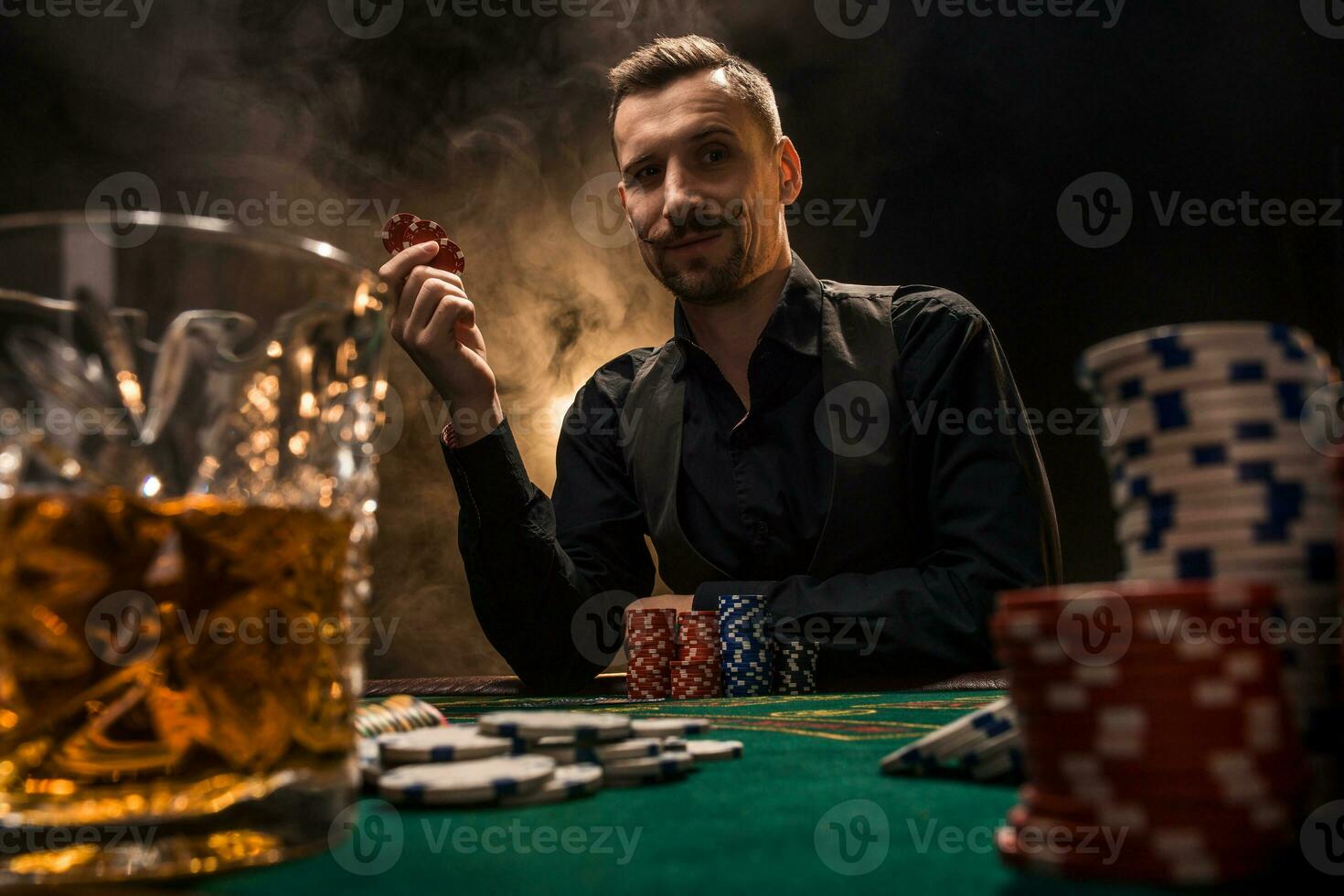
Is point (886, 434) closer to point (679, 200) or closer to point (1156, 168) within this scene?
point (679, 200)

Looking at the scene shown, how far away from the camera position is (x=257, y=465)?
25.5 inches

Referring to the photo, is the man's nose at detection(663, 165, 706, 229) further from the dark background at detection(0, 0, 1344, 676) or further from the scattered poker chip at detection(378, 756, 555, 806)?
the dark background at detection(0, 0, 1344, 676)

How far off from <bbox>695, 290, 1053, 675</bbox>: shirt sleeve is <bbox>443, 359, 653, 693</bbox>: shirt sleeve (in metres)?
0.46

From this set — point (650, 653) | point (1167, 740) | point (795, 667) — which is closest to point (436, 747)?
point (1167, 740)

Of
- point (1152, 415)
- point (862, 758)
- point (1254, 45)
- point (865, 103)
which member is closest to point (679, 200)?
point (862, 758)

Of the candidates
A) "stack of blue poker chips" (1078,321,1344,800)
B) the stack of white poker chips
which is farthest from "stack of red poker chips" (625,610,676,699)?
"stack of blue poker chips" (1078,321,1344,800)

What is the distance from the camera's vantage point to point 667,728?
109 cm

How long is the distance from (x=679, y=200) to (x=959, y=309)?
91cm

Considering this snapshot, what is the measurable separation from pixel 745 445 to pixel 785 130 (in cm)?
430

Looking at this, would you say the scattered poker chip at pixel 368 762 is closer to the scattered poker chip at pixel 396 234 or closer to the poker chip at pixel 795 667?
the poker chip at pixel 795 667

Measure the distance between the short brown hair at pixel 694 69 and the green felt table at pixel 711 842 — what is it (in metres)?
A: 2.72

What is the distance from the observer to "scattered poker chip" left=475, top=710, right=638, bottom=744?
917 millimetres

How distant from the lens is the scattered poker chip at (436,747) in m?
0.89

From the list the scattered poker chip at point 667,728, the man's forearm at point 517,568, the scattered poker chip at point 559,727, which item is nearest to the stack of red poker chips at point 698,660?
the man's forearm at point 517,568
